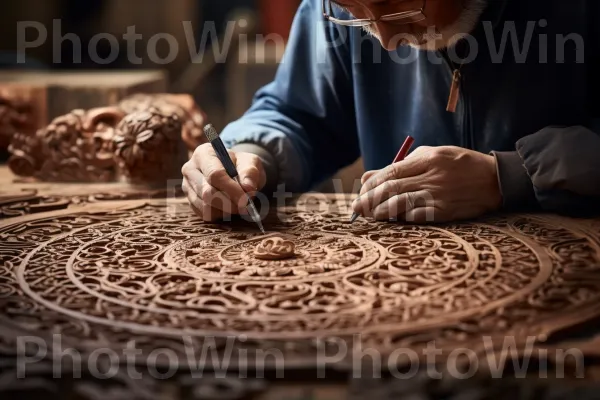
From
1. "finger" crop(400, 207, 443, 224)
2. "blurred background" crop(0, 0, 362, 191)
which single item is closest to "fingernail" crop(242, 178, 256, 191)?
"finger" crop(400, 207, 443, 224)

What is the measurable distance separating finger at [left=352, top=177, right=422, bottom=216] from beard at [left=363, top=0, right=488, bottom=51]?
0.37 metres

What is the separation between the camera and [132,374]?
1204 mm

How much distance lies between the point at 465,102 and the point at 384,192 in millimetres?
473

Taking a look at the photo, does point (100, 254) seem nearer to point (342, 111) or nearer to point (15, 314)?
point (15, 314)

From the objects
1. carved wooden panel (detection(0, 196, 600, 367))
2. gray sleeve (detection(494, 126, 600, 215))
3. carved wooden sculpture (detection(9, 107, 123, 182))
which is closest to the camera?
carved wooden panel (detection(0, 196, 600, 367))

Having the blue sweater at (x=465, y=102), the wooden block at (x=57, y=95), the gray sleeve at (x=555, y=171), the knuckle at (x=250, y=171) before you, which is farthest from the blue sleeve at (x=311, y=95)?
the wooden block at (x=57, y=95)

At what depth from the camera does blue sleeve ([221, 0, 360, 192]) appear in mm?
2496

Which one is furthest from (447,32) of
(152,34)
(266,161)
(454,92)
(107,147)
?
(152,34)

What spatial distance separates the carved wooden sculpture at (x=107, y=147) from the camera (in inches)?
98.3

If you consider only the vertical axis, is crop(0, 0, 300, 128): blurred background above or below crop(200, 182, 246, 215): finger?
above

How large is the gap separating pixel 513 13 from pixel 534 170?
497 mm

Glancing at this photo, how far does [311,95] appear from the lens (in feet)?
8.40

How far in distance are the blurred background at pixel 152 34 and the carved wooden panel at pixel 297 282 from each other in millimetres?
4916

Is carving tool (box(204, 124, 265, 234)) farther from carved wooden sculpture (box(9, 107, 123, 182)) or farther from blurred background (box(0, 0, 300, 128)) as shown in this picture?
blurred background (box(0, 0, 300, 128))
